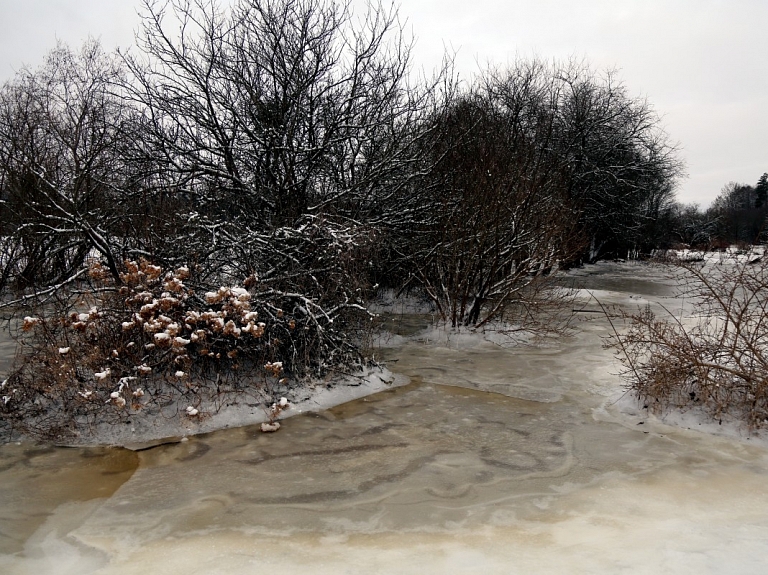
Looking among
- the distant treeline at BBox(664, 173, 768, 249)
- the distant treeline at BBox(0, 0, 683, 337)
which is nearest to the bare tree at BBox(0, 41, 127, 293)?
the distant treeline at BBox(0, 0, 683, 337)

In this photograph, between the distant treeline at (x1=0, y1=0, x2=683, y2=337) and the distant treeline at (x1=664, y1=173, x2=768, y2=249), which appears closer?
the distant treeline at (x1=0, y1=0, x2=683, y2=337)

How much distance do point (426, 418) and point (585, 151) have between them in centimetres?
2384

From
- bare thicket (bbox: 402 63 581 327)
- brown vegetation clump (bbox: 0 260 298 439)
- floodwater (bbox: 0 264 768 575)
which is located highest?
bare thicket (bbox: 402 63 581 327)

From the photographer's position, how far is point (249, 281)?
7.34 m

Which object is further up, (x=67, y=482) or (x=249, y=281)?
(x=249, y=281)

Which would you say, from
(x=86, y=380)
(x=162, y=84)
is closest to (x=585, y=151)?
(x=162, y=84)

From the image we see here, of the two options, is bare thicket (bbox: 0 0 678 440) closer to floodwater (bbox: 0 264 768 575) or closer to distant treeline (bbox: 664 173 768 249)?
floodwater (bbox: 0 264 768 575)

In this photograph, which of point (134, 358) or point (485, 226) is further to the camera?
point (485, 226)

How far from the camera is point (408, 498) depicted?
4805 mm

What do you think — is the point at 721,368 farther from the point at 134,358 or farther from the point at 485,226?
the point at 134,358

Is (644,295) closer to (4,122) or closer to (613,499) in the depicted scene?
(613,499)

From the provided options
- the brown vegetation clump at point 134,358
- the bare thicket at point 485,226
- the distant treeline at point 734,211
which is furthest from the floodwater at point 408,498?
the distant treeline at point 734,211

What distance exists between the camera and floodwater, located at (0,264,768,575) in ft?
12.9

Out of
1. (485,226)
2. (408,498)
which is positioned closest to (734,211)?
(485,226)
